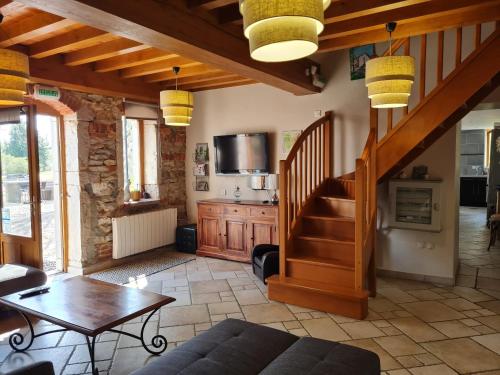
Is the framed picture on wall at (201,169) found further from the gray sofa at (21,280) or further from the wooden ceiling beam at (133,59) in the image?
the gray sofa at (21,280)

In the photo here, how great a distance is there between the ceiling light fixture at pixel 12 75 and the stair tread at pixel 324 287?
2.99 metres

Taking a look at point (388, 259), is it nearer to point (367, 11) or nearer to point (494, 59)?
point (494, 59)

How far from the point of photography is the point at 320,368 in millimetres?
2039

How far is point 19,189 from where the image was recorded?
4906 millimetres

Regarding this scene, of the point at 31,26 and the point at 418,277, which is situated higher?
the point at 31,26

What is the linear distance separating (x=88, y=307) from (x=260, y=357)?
143cm

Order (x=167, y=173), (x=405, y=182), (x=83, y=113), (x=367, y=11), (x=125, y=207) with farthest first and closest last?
(x=167, y=173), (x=125, y=207), (x=83, y=113), (x=405, y=182), (x=367, y=11)

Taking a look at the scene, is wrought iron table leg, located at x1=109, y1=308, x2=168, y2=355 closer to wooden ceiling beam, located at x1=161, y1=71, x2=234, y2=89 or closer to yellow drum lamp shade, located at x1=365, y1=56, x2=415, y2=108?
yellow drum lamp shade, located at x1=365, y1=56, x2=415, y2=108

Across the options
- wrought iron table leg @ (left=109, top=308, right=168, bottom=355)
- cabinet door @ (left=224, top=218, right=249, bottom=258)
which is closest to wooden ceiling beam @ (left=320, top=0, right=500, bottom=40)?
wrought iron table leg @ (left=109, top=308, right=168, bottom=355)

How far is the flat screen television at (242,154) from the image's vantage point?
236 inches

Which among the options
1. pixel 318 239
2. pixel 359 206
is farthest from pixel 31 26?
pixel 318 239

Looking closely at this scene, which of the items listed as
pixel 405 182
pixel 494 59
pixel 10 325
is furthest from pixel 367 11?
pixel 10 325

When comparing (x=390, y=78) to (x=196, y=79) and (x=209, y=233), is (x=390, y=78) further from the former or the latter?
(x=209, y=233)

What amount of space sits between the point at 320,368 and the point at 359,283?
6.18 ft
